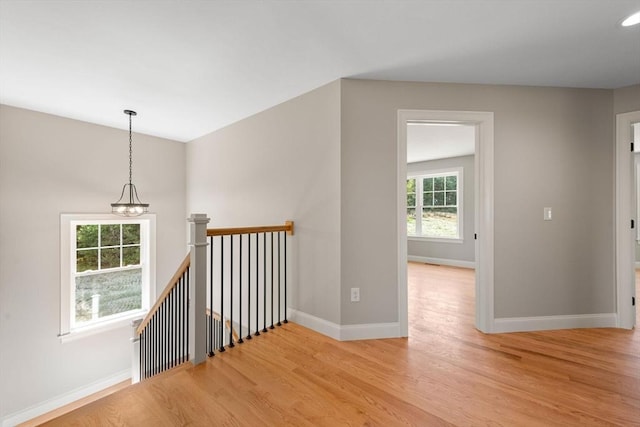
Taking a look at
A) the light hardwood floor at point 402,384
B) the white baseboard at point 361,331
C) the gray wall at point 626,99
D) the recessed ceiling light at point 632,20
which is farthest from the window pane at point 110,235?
the gray wall at point 626,99

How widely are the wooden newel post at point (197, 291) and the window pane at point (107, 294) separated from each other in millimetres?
2785

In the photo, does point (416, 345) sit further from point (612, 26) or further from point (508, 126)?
point (612, 26)

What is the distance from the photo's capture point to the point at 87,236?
146 inches

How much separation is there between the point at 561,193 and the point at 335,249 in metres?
2.26

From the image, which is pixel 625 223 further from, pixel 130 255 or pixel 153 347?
pixel 130 255

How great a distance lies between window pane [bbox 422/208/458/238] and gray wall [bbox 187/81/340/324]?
439 centimetres

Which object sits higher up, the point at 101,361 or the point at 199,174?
the point at 199,174

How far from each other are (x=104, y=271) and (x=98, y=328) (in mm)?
760

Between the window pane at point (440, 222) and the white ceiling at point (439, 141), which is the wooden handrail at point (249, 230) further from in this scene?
the window pane at point (440, 222)

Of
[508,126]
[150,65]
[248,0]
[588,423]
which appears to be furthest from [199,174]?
[588,423]

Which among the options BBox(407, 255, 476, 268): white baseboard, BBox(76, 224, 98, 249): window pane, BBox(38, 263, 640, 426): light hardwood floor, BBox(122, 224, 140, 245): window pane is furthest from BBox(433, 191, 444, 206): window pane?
BBox(76, 224, 98, 249): window pane

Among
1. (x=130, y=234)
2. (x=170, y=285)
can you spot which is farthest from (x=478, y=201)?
(x=130, y=234)

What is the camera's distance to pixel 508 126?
256 cm

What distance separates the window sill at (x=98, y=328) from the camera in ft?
11.2
